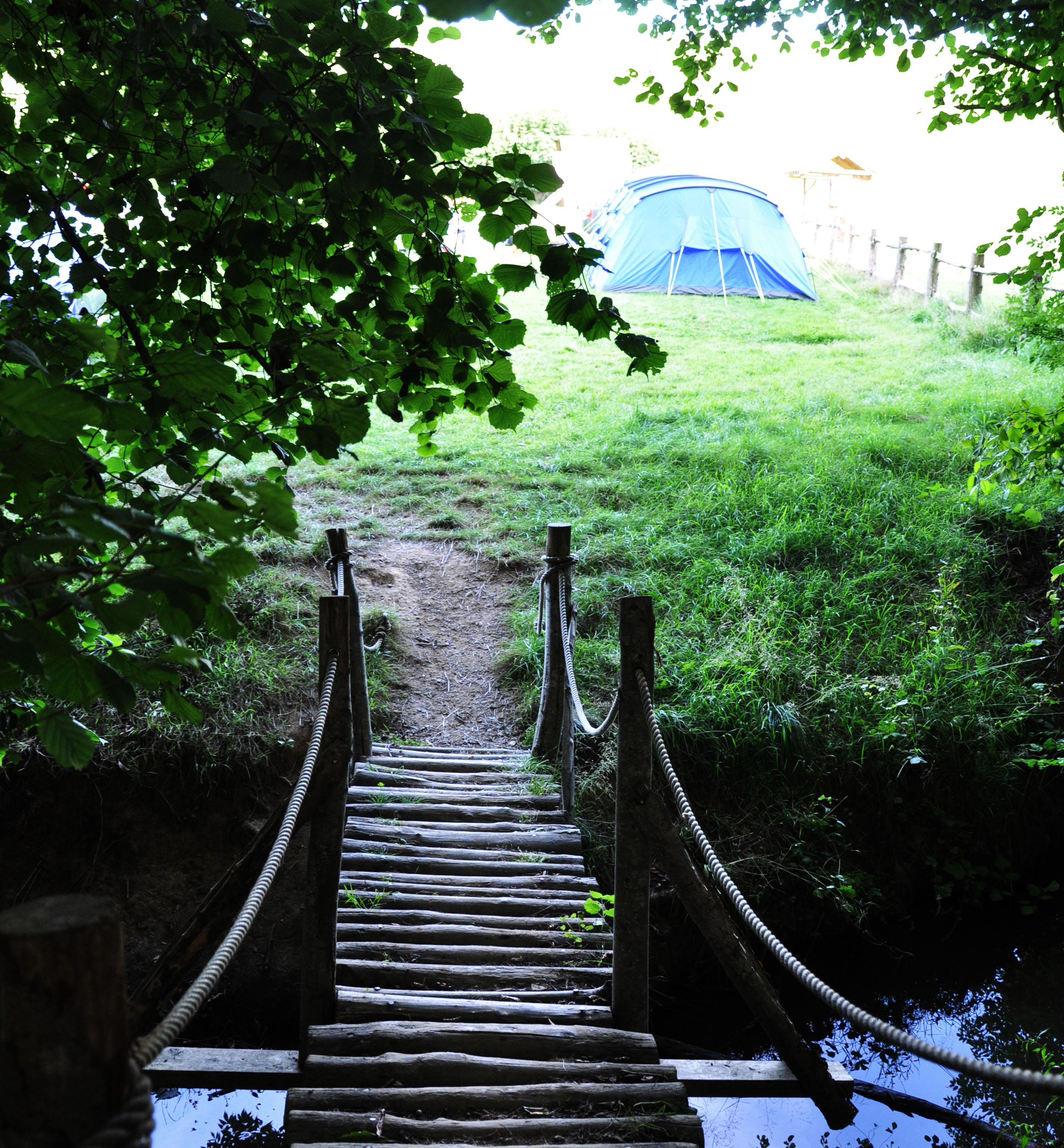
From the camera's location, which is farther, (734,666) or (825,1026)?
(734,666)

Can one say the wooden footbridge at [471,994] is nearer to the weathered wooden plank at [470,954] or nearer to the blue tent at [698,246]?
the weathered wooden plank at [470,954]

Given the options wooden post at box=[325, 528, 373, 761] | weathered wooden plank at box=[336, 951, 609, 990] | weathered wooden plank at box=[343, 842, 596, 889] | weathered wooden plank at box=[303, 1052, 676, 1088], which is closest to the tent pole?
wooden post at box=[325, 528, 373, 761]

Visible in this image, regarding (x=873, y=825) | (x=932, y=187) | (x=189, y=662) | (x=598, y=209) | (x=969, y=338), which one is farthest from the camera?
(x=932, y=187)

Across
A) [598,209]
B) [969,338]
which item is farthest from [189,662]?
[598,209]

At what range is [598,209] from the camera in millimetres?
18469

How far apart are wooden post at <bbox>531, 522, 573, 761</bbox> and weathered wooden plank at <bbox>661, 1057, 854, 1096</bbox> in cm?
231

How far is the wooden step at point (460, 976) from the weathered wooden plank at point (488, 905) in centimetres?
45

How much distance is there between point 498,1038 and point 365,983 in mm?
671

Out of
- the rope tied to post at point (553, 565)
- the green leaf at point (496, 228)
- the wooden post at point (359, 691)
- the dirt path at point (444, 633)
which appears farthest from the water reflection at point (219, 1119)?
the green leaf at point (496, 228)

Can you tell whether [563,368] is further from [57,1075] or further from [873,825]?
[57,1075]

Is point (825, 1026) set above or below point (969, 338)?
below

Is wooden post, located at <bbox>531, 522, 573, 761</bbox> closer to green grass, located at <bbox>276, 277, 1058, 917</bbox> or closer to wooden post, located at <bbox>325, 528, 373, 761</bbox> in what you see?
green grass, located at <bbox>276, 277, 1058, 917</bbox>

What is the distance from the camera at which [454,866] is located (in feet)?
14.1

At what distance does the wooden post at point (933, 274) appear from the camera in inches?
562
